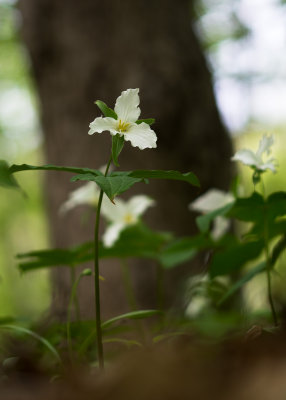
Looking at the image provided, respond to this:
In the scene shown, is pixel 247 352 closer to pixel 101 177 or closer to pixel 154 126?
pixel 101 177

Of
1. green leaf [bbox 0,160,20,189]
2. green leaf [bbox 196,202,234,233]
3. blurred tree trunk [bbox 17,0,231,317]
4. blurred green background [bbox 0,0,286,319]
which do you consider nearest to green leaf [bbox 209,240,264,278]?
green leaf [bbox 196,202,234,233]

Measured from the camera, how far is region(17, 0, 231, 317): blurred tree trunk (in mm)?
2555

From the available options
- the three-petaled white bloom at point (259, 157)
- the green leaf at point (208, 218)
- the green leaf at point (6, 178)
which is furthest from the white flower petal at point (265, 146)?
the green leaf at point (6, 178)

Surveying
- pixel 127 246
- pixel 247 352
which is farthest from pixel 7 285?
pixel 247 352

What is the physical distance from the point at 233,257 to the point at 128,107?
1.70ft

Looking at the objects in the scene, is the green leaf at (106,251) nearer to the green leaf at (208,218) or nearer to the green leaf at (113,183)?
the green leaf at (208,218)

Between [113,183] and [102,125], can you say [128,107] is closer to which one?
[102,125]

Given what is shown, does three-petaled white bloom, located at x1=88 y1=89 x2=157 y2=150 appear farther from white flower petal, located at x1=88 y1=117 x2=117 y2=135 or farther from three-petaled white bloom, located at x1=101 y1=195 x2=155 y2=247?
three-petaled white bloom, located at x1=101 y1=195 x2=155 y2=247

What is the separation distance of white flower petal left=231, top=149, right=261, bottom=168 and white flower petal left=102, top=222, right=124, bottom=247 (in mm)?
490

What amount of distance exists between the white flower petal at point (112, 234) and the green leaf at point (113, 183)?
586 millimetres

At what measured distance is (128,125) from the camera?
0.87m

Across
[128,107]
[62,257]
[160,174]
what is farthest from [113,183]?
[62,257]

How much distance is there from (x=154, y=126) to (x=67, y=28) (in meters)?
1.02

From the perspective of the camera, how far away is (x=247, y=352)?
1.69 ft
